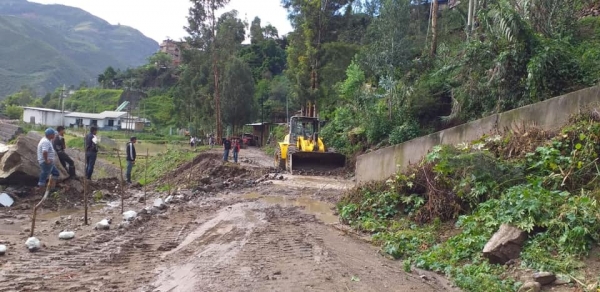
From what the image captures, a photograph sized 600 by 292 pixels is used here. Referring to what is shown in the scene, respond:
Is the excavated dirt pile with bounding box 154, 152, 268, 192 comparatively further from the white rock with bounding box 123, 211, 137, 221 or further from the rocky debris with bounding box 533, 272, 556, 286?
the rocky debris with bounding box 533, 272, 556, 286

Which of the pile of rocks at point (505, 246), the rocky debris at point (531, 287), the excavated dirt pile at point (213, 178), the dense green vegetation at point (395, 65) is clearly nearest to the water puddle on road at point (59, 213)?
the excavated dirt pile at point (213, 178)

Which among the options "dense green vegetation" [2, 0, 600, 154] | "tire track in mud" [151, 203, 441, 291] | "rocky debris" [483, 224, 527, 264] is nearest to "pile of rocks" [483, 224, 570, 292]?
"rocky debris" [483, 224, 527, 264]

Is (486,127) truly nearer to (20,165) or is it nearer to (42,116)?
(20,165)

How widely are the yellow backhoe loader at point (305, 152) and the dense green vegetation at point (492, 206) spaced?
9.99 metres

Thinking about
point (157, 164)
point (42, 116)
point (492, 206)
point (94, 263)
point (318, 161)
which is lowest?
point (157, 164)

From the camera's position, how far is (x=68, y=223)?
28.7 feet

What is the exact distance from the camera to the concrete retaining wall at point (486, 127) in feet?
24.9

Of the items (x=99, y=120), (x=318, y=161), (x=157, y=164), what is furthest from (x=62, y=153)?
(x=99, y=120)

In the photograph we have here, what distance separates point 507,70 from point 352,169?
844cm

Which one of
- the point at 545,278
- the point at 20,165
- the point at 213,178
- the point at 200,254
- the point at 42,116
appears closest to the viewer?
the point at 545,278

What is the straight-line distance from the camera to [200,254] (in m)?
6.28

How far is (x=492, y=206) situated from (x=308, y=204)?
556 centimetres

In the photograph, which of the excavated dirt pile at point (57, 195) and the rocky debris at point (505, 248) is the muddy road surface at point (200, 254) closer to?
the excavated dirt pile at point (57, 195)

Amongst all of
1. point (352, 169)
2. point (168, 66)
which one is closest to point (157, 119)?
point (168, 66)
